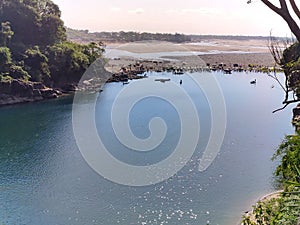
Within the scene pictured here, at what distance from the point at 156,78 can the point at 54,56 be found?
44.2 feet

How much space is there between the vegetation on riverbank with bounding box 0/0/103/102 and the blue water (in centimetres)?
549

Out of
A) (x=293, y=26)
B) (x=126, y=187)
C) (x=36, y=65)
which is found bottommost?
(x=126, y=187)

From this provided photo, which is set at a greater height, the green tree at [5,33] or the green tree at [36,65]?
the green tree at [5,33]

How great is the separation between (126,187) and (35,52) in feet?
77.6

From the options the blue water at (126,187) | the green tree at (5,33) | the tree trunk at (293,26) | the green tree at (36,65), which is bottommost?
the blue water at (126,187)

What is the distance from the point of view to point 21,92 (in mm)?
31359

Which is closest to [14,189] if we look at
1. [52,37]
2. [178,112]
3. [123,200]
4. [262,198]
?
[123,200]

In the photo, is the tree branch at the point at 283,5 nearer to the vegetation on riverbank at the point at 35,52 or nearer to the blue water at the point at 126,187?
the blue water at the point at 126,187

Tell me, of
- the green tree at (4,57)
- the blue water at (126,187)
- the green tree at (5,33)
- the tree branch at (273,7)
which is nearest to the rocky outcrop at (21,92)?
the green tree at (4,57)

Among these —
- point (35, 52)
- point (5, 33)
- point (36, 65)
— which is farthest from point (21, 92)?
point (5, 33)

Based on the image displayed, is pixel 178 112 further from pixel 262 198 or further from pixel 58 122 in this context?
pixel 262 198

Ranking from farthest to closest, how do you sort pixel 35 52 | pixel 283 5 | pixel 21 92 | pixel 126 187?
1. pixel 35 52
2. pixel 21 92
3. pixel 126 187
4. pixel 283 5

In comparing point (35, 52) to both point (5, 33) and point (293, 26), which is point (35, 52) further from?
point (293, 26)

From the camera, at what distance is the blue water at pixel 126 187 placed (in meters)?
12.4
